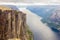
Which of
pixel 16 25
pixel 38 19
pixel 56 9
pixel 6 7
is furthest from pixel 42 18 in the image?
pixel 6 7

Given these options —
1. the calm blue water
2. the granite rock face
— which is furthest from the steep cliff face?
the calm blue water

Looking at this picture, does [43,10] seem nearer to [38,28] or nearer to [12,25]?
[38,28]

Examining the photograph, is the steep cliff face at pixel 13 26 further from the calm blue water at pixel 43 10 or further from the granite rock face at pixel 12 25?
the calm blue water at pixel 43 10

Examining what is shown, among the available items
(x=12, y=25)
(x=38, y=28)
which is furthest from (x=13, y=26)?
(x=38, y=28)

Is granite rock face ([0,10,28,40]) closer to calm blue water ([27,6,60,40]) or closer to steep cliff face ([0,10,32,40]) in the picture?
steep cliff face ([0,10,32,40])

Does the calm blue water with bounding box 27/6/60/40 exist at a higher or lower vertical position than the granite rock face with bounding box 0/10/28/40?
higher

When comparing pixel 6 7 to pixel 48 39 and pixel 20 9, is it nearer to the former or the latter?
pixel 20 9
